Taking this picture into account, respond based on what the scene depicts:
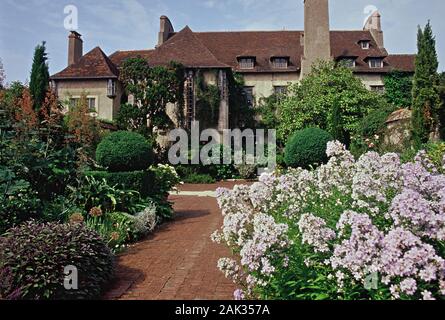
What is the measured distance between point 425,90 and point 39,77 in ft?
55.1

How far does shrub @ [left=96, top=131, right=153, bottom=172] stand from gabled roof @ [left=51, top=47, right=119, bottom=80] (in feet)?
59.4

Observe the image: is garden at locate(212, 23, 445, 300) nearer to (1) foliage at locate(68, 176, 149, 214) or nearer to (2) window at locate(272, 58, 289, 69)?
(1) foliage at locate(68, 176, 149, 214)

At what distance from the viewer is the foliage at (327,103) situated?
69.4 ft

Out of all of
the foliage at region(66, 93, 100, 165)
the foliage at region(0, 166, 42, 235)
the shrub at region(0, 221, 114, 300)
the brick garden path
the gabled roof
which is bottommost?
the brick garden path

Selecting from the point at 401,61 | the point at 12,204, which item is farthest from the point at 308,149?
the point at 401,61

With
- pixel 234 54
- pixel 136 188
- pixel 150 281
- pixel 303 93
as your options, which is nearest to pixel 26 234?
pixel 150 281

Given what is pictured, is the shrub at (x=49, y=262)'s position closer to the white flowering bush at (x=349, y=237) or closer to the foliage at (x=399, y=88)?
the white flowering bush at (x=349, y=237)

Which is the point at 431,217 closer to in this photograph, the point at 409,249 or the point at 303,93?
the point at 409,249

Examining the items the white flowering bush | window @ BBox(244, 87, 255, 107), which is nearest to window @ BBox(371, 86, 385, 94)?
window @ BBox(244, 87, 255, 107)

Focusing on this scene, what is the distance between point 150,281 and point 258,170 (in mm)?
16241

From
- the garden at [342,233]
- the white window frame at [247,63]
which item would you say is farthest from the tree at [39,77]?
the white window frame at [247,63]

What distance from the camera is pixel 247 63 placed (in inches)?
1041

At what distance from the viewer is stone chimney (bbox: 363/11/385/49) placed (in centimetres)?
2789

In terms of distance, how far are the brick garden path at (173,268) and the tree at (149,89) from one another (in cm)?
1544
